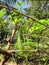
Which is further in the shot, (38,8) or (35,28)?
(38,8)

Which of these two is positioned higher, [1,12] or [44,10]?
[1,12]

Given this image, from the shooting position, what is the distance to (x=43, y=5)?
11984mm

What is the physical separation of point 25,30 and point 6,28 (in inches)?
9.5

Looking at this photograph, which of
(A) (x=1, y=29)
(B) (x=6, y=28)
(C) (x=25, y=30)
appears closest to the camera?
(C) (x=25, y=30)

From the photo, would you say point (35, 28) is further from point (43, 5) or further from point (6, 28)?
point (43, 5)

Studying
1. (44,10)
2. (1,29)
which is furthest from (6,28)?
(44,10)

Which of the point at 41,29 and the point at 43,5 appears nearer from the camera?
the point at 41,29

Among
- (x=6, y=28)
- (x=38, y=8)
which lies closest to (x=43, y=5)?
(x=38, y=8)

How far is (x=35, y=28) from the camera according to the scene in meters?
0.97

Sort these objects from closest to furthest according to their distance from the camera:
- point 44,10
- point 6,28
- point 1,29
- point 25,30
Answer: point 25,30 < point 1,29 < point 6,28 < point 44,10

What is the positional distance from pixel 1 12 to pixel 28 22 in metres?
0.13

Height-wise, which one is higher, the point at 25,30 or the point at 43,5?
the point at 25,30

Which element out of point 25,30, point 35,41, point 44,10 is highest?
point 25,30

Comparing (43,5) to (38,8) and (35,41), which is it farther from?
(35,41)
